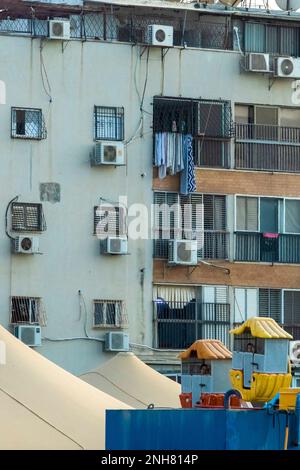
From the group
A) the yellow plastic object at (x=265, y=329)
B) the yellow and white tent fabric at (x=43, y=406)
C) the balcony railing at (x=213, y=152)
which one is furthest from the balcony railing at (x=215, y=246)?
the yellow plastic object at (x=265, y=329)

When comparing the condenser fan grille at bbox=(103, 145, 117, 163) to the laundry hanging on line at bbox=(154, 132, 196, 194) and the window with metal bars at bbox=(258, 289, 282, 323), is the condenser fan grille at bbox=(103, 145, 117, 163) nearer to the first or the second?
the laundry hanging on line at bbox=(154, 132, 196, 194)

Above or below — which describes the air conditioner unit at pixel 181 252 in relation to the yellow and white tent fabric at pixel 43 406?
above

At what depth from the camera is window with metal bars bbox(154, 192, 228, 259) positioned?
3956 centimetres

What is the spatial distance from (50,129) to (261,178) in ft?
17.2

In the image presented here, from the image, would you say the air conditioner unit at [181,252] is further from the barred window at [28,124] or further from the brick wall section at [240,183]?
the barred window at [28,124]

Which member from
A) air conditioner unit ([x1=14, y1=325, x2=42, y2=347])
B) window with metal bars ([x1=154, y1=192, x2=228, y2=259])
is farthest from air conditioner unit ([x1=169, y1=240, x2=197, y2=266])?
air conditioner unit ([x1=14, y1=325, x2=42, y2=347])

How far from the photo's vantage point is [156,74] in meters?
39.9

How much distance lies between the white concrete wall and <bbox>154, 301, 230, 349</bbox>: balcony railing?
305 mm

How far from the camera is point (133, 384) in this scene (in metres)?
33.1

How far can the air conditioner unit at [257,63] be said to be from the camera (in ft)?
132

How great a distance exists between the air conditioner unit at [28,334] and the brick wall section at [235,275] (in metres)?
3.41

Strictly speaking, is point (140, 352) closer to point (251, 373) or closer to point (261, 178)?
point (261, 178)

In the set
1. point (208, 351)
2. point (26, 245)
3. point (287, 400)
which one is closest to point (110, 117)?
point (26, 245)

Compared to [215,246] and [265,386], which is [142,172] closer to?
[215,246]
